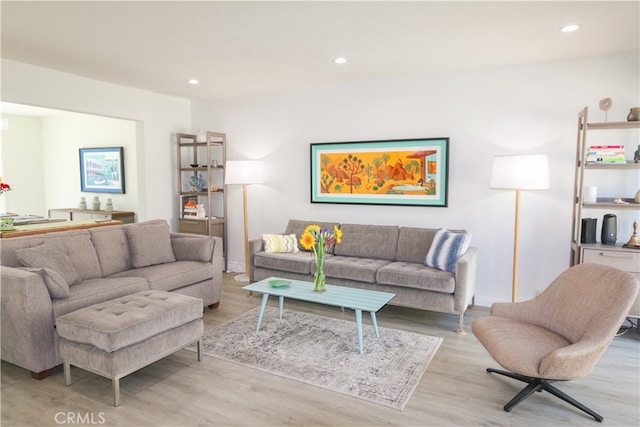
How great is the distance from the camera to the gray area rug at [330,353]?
2.72 metres

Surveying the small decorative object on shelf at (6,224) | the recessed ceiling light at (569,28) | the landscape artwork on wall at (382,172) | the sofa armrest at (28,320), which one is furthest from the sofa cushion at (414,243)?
the small decorative object on shelf at (6,224)

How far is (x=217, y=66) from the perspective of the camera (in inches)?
165

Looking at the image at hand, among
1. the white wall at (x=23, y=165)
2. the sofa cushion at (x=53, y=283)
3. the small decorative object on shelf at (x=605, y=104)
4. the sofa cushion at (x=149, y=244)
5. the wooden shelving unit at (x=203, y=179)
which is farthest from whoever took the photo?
the white wall at (x=23, y=165)

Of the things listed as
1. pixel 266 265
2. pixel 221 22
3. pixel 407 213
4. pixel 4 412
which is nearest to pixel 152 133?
pixel 266 265

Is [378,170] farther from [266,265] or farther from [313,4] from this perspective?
[313,4]

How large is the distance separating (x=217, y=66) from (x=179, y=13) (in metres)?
1.40

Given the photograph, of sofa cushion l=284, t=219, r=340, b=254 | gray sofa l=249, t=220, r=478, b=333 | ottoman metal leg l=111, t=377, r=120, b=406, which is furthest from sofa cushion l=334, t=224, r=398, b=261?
ottoman metal leg l=111, t=377, r=120, b=406

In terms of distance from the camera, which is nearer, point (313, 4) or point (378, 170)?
point (313, 4)

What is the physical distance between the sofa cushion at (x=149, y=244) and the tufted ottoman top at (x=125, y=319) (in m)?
0.98

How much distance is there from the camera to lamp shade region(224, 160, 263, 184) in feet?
17.4

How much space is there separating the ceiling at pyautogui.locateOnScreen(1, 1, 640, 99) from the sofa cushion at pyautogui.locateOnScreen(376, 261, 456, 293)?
6.64ft

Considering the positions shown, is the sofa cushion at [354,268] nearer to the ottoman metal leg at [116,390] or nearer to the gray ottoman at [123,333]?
the gray ottoman at [123,333]

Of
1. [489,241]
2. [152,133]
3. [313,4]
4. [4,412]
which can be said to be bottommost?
[4,412]

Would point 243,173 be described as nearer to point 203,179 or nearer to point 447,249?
point 203,179
